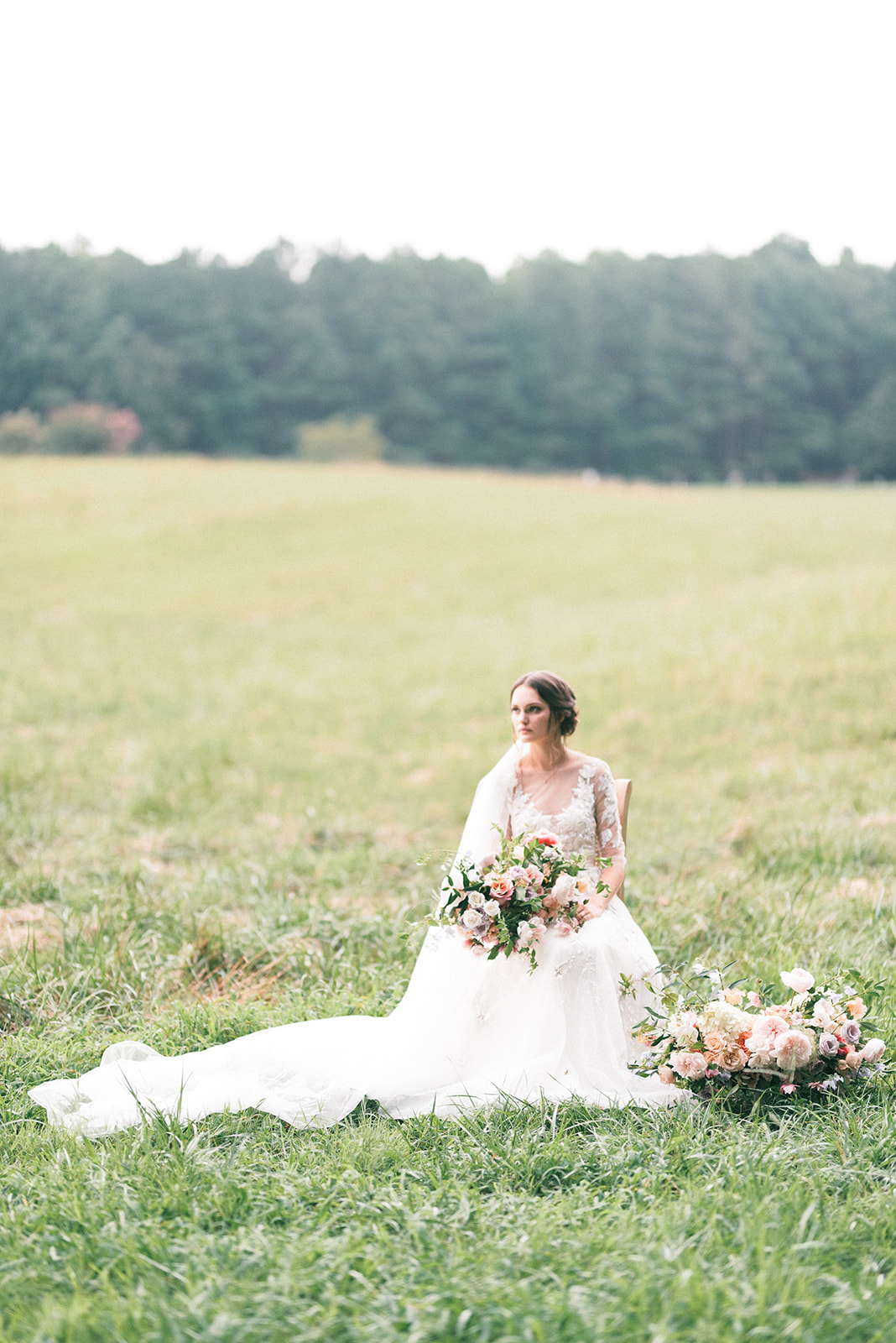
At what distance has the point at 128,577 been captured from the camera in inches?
1046

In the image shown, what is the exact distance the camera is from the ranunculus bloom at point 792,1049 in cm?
408

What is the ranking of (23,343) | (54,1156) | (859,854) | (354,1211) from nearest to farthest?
(354,1211)
(54,1156)
(859,854)
(23,343)

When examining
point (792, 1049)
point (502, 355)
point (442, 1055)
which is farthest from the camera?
point (502, 355)

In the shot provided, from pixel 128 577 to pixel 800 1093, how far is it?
2463 cm

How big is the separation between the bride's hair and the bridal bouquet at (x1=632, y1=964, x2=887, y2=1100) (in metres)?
1.34

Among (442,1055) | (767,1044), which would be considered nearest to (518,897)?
(442,1055)

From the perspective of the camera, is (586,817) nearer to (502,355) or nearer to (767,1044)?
(767,1044)

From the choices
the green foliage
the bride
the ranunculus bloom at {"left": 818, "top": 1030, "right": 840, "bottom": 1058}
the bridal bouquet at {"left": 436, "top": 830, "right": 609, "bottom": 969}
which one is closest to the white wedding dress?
the bride

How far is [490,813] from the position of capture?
5.06 m

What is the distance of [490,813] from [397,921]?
198 cm

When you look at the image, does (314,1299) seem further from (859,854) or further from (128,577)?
(128,577)

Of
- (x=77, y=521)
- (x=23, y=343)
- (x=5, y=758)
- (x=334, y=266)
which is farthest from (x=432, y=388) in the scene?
(x=5, y=758)

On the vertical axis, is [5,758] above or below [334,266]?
below

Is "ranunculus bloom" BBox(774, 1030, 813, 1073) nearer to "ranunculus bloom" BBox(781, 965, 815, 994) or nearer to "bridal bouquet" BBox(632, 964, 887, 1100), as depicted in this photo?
"bridal bouquet" BBox(632, 964, 887, 1100)
